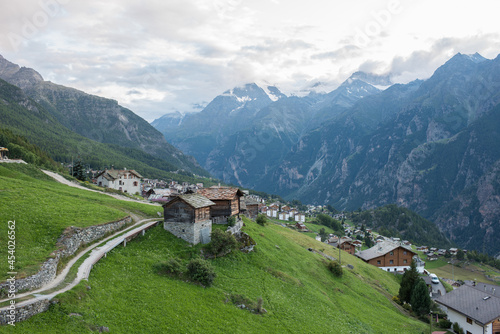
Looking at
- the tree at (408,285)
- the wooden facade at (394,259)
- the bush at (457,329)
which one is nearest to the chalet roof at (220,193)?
the tree at (408,285)

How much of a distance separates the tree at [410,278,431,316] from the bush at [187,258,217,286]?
138 feet

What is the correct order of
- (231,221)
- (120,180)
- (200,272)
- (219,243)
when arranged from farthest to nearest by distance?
(120,180) < (231,221) < (219,243) < (200,272)

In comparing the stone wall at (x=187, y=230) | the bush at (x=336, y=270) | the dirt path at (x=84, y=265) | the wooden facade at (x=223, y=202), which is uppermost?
the wooden facade at (x=223, y=202)

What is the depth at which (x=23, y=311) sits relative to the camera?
813 inches

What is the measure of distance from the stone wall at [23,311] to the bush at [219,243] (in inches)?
805

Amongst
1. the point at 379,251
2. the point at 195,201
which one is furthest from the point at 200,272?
the point at 379,251

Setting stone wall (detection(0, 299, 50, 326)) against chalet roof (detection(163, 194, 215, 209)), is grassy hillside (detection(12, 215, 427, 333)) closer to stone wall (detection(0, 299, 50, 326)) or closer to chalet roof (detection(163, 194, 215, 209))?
stone wall (detection(0, 299, 50, 326))

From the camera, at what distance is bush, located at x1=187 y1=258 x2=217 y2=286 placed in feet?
110

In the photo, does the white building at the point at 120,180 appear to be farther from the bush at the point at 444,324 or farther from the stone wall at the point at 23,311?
the bush at the point at 444,324

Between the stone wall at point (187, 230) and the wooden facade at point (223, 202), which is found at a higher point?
the wooden facade at point (223, 202)

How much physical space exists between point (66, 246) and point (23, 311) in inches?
442

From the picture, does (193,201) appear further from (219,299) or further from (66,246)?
(66,246)

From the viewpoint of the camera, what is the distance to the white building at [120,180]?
103m

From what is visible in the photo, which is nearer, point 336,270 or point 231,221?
point 231,221
